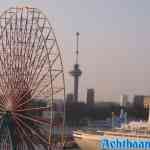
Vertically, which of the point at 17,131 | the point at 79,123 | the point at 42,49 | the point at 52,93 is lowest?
the point at 79,123

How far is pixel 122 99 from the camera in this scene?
48750 millimetres

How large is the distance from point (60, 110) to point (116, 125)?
16841 mm

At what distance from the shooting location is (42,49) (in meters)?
34.6

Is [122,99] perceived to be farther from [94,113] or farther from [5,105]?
[94,113]

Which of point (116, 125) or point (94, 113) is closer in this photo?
point (116, 125)

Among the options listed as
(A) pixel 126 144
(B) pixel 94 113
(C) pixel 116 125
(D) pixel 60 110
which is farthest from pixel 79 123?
(D) pixel 60 110

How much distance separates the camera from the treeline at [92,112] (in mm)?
98500

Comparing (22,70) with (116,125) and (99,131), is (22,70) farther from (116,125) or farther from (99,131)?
(116,125)

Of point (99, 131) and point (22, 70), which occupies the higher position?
point (22, 70)

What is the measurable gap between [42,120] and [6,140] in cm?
365

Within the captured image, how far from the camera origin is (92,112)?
109 meters

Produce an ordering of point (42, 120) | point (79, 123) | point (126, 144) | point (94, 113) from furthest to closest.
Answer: point (94, 113), point (79, 123), point (126, 144), point (42, 120)

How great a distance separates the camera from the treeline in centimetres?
9850

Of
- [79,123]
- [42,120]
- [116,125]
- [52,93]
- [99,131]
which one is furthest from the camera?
[79,123]
